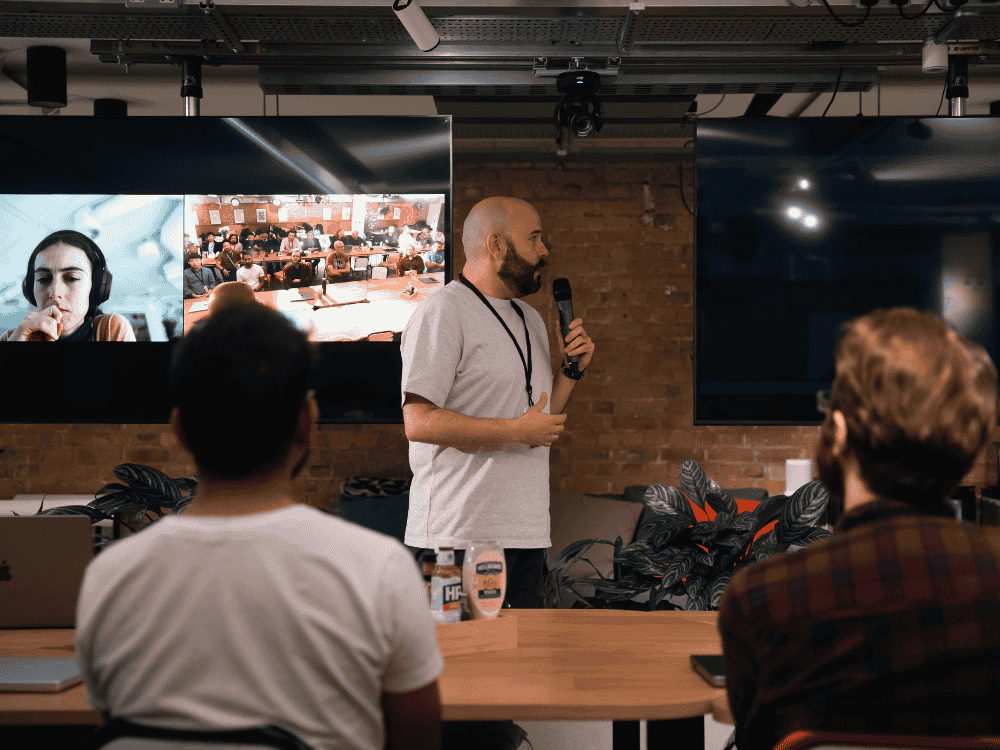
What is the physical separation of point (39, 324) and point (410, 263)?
1532 mm

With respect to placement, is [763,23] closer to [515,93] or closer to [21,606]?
[515,93]

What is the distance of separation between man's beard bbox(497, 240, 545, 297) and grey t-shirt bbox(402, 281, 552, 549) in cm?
14

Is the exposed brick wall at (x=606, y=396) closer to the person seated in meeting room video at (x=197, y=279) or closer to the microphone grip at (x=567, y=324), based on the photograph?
the person seated in meeting room video at (x=197, y=279)

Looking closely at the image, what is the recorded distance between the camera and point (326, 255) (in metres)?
3.48

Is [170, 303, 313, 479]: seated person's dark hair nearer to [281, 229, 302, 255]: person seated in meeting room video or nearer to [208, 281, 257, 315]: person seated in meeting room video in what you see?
[208, 281, 257, 315]: person seated in meeting room video

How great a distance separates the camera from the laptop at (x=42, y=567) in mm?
1594

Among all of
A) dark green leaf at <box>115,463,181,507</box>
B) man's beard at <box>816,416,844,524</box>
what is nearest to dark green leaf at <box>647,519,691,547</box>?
man's beard at <box>816,416,844,524</box>

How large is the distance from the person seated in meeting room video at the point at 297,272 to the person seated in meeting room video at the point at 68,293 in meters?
0.68

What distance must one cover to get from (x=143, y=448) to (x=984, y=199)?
14.8 feet

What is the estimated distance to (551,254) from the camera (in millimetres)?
5027

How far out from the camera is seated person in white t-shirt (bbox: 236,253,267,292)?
3436 millimetres

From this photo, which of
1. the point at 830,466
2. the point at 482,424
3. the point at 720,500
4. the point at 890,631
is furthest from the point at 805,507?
the point at 890,631

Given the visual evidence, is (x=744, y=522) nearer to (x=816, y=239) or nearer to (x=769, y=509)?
(x=769, y=509)

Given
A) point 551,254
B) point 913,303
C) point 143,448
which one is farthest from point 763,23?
point 143,448
